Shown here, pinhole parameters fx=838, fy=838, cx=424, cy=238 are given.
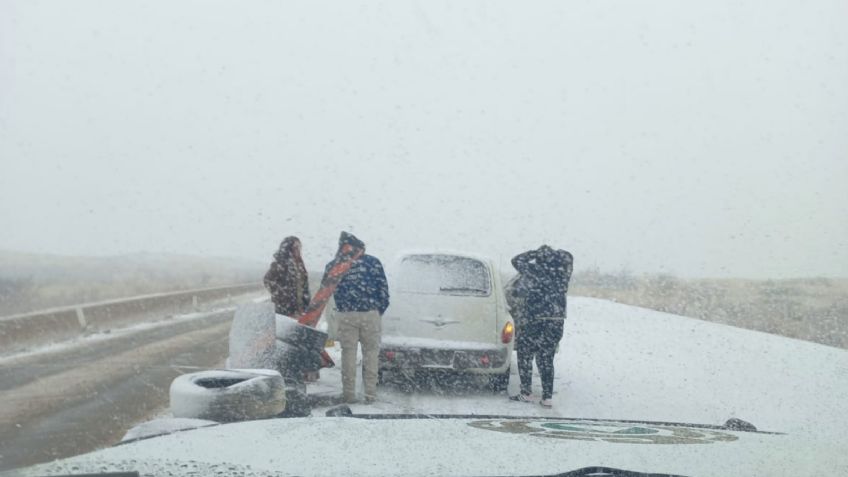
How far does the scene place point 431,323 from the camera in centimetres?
991

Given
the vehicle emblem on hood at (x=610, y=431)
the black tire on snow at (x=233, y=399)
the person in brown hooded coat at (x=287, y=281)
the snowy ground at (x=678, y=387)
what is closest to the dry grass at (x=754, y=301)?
the snowy ground at (x=678, y=387)

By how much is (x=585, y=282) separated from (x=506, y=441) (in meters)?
64.2

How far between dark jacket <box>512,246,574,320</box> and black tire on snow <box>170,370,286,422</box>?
5.97 m

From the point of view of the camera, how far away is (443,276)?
10.4 metres

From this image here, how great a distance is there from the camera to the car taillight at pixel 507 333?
9929mm

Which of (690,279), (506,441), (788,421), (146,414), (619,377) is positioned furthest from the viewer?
(690,279)

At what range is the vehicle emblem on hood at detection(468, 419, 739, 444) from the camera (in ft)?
8.94

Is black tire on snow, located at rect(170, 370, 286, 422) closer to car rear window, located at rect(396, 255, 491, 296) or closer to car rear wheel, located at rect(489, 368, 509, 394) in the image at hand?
car rear window, located at rect(396, 255, 491, 296)

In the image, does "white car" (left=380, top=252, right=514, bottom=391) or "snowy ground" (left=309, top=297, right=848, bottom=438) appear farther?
"white car" (left=380, top=252, right=514, bottom=391)

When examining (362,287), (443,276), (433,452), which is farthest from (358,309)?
(433,452)

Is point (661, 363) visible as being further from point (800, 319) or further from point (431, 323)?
point (800, 319)

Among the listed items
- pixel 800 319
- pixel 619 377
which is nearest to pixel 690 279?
pixel 800 319

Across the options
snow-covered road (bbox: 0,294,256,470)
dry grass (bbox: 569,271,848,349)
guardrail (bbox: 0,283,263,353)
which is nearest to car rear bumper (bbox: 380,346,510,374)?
snow-covered road (bbox: 0,294,256,470)

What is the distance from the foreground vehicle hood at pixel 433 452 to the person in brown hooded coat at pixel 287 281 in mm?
6866
